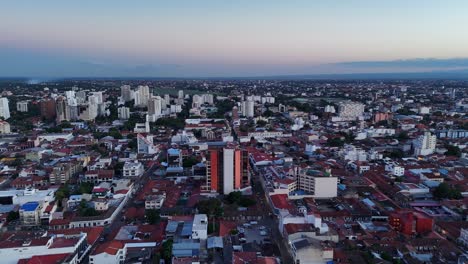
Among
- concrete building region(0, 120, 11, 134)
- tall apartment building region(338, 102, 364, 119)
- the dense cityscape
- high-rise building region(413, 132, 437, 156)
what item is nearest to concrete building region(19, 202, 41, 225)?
the dense cityscape

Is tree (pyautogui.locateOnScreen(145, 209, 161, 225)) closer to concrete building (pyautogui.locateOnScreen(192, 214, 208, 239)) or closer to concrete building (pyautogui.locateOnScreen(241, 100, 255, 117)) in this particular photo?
concrete building (pyautogui.locateOnScreen(192, 214, 208, 239))

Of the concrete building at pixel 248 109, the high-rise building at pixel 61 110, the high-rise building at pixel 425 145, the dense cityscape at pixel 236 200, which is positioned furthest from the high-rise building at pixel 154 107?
the high-rise building at pixel 425 145

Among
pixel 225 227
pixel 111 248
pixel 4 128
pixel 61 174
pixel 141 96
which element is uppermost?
pixel 141 96

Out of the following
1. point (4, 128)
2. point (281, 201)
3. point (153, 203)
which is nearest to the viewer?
point (281, 201)

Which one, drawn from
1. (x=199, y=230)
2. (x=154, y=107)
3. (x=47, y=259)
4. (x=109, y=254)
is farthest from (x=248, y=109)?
(x=47, y=259)

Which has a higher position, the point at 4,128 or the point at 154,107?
the point at 154,107

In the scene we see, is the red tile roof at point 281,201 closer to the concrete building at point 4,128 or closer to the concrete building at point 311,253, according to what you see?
the concrete building at point 311,253

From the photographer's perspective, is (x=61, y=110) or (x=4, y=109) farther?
(x=4, y=109)

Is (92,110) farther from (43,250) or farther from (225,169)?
(43,250)

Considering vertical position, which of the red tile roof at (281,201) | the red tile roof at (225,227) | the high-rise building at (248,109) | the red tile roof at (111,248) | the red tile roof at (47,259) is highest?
the high-rise building at (248,109)

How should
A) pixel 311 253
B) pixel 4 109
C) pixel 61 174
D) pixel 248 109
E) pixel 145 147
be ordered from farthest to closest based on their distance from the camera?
pixel 248 109, pixel 4 109, pixel 145 147, pixel 61 174, pixel 311 253
